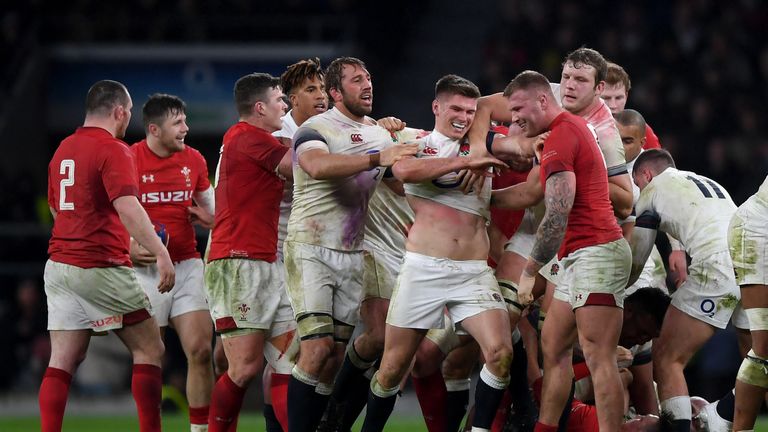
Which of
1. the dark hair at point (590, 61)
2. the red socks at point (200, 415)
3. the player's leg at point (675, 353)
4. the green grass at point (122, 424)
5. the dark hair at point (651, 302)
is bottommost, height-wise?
the green grass at point (122, 424)

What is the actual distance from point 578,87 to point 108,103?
3415mm

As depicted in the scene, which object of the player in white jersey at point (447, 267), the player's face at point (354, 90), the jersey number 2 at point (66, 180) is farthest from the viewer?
the jersey number 2 at point (66, 180)

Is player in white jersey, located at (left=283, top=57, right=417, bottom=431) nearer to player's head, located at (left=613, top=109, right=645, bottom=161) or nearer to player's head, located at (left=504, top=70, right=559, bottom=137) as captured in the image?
player's head, located at (left=504, top=70, right=559, bottom=137)

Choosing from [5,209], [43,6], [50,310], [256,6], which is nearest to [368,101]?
[50,310]

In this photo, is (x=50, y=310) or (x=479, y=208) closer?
(x=479, y=208)

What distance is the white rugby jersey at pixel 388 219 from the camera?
9656 millimetres

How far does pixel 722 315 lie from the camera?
9164 mm

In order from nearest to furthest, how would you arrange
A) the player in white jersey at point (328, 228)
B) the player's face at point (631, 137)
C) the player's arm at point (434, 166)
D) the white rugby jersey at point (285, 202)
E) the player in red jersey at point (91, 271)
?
1. the player's arm at point (434, 166)
2. the player in white jersey at point (328, 228)
3. the player in red jersey at point (91, 271)
4. the white rugby jersey at point (285, 202)
5. the player's face at point (631, 137)

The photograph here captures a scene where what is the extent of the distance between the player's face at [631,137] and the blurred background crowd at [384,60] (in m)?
5.77

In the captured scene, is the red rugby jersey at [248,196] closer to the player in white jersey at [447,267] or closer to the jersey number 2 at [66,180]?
the jersey number 2 at [66,180]

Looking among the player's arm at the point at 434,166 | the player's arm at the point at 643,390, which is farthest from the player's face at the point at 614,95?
the player's arm at the point at 434,166

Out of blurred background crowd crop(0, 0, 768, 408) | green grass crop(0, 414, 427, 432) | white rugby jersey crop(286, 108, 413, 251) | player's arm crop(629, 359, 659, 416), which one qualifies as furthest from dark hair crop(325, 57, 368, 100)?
blurred background crowd crop(0, 0, 768, 408)

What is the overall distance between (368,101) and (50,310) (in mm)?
2753

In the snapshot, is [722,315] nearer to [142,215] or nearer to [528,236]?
[528,236]
